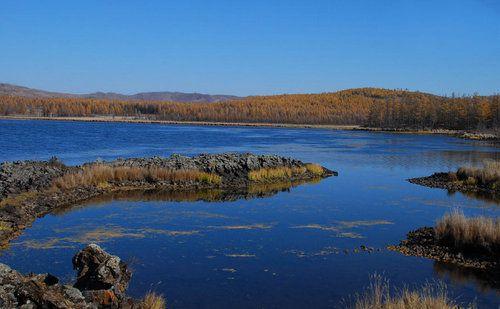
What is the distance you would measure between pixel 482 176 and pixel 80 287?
98.3 feet

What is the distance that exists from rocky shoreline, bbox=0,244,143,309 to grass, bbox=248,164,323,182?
22.1m

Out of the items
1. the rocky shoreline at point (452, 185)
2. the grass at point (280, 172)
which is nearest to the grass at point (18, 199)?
the grass at point (280, 172)

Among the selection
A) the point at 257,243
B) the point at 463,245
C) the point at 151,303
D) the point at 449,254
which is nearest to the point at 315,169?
the point at 257,243

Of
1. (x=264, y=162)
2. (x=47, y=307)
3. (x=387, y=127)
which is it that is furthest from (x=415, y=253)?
(x=387, y=127)

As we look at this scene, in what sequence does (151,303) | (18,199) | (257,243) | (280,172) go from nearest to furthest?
(151,303) < (257,243) < (18,199) < (280,172)

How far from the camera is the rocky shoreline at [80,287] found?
9.51 m

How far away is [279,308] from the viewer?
12.3 meters

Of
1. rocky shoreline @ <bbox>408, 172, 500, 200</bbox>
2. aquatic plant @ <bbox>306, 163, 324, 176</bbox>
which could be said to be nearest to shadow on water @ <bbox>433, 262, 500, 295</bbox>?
rocky shoreline @ <bbox>408, 172, 500, 200</bbox>

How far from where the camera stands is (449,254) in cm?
1675

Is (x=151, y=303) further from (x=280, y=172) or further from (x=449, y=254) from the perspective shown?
(x=280, y=172)

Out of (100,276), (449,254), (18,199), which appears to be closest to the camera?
(100,276)

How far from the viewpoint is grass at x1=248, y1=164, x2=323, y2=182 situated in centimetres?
3544

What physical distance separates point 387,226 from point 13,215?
50.4 feet

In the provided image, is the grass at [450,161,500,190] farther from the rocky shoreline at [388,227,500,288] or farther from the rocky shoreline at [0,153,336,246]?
the rocky shoreline at [388,227,500,288]
